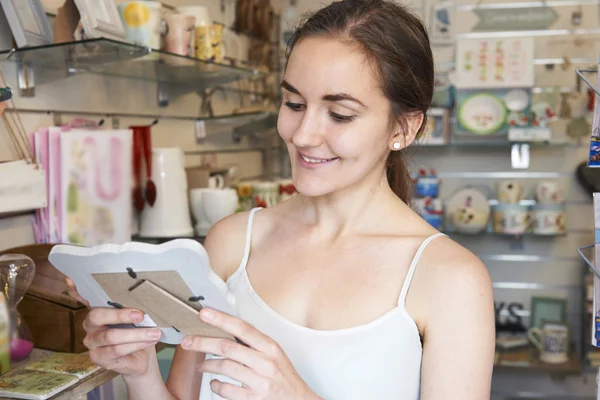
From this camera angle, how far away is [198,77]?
2.40m

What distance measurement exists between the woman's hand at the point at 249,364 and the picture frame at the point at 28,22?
36.5 inches

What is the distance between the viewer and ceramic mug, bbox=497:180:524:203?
333 cm

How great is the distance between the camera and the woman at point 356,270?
1.11 metres

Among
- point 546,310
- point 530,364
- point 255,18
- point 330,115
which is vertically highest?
point 255,18

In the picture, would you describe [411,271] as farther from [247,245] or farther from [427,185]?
[427,185]

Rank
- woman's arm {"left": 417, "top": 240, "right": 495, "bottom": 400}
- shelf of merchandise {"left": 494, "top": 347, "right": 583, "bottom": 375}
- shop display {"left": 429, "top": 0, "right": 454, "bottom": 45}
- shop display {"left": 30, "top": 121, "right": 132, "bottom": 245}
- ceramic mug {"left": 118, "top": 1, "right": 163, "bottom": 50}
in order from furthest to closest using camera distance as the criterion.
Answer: shop display {"left": 429, "top": 0, "right": 454, "bottom": 45}, shelf of merchandise {"left": 494, "top": 347, "right": 583, "bottom": 375}, ceramic mug {"left": 118, "top": 1, "right": 163, "bottom": 50}, shop display {"left": 30, "top": 121, "right": 132, "bottom": 245}, woman's arm {"left": 417, "top": 240, "right": 495, "bottom": 400}

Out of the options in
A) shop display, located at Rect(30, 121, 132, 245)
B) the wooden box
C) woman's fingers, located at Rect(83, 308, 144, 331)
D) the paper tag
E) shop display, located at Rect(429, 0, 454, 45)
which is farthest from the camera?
shop display, located at Rect(429, 0, 454, 45)

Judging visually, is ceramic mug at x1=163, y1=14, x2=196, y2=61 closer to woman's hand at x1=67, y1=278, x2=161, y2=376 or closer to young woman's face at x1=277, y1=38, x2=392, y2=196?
young woman's face at x1=277, y1=38, x2=392, y2=196

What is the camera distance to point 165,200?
6.86 ft

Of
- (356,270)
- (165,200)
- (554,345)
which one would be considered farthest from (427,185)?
(356,270)

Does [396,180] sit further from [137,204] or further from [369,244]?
[137,204]

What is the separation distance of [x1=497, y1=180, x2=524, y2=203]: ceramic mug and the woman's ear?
219 cm

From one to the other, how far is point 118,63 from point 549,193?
2306 mm

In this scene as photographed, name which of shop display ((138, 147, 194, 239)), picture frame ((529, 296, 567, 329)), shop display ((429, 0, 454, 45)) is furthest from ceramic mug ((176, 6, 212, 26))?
picture frame ((529, 296, 567, 329))
